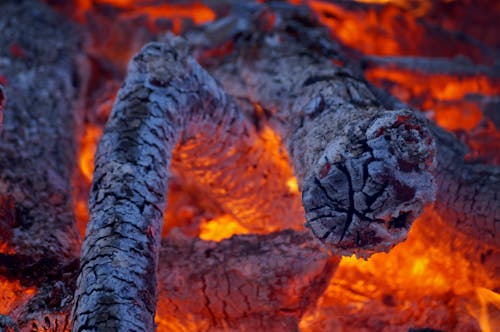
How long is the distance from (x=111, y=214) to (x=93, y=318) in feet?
0.86

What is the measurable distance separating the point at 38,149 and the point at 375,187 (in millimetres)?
1310

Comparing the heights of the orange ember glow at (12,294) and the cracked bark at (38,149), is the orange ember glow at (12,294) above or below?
below

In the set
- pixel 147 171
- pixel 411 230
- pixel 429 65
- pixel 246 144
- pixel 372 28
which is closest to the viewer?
pixel 147 171

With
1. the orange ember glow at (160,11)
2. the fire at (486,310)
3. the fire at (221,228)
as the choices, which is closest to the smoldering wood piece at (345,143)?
the fire at (486,310)

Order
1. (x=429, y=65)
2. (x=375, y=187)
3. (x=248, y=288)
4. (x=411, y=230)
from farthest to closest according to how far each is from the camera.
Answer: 1. (x=429, y=65)
2. (x=411, y=230)
3. (x=248, y=288)
4. (x=375, y=187)

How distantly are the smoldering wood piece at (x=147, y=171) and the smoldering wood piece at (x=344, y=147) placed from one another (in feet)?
0.76

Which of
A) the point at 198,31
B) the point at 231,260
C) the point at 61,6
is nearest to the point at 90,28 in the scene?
the point at 61,6

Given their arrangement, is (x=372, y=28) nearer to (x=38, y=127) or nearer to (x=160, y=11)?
(x=160, y=11)

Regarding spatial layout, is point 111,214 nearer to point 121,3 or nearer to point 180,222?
point 180,222

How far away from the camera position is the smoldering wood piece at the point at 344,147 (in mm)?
1050

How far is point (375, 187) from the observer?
41.0 inches

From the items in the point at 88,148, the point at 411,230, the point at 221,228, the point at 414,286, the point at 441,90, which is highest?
the point at 441,90

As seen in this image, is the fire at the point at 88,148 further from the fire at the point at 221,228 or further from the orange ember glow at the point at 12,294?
the orange ember glow at the point at 12,294

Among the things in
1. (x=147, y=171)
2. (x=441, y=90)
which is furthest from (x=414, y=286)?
(x=441, y=90)
